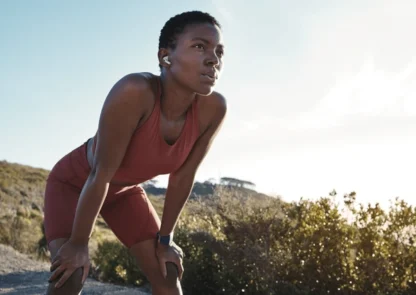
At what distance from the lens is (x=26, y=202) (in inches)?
901

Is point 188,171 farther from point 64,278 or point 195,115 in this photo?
point 64,278

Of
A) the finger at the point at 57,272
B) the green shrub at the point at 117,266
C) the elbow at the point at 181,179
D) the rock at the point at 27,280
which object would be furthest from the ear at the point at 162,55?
the green shrub at the point at 117,266

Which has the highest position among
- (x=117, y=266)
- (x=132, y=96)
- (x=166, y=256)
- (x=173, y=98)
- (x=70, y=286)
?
(x=173, y=98)

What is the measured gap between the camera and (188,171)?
10.3 feet

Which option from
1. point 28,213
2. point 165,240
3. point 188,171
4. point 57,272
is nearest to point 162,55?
point 188,171

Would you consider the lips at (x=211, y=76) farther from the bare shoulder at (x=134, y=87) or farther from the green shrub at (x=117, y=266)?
the green shrub at (x=117, y=266)

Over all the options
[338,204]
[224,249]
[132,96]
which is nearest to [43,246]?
[224,249]

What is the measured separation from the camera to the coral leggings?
112 inches

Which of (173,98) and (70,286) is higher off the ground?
(173,98)

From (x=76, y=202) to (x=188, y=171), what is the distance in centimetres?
68

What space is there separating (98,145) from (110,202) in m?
0.72

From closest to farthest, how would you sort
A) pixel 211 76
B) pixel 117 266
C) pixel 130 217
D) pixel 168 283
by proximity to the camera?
pixel 211 76, pixel 168 283, pixel 130 217, pixel 117 266

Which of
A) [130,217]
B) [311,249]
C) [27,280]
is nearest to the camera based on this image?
[130,217]

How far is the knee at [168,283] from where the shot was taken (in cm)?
305
